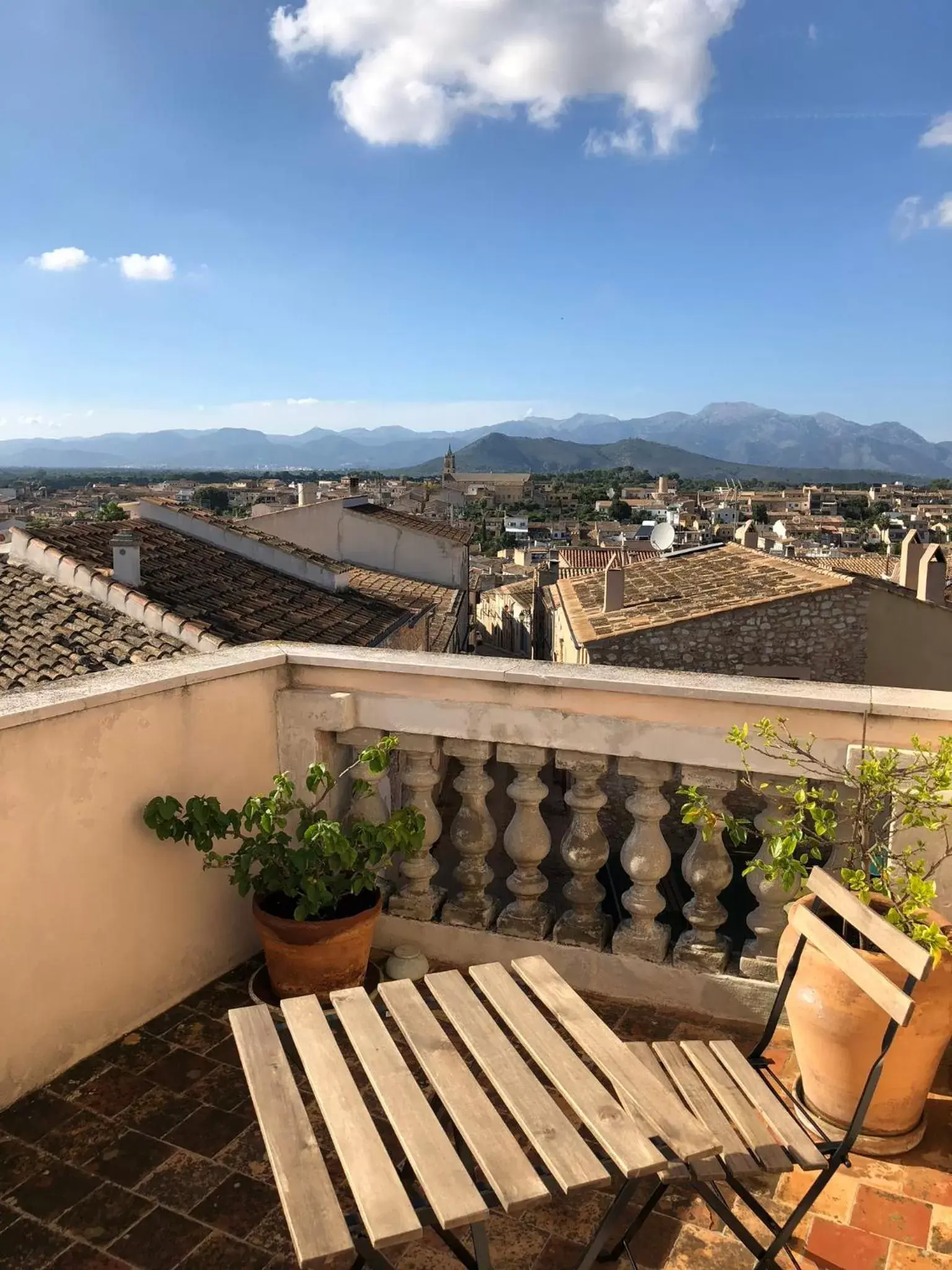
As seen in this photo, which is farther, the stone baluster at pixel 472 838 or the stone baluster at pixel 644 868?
the stone baluster at pixel 472 838

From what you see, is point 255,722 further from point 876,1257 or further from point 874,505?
point 874,505

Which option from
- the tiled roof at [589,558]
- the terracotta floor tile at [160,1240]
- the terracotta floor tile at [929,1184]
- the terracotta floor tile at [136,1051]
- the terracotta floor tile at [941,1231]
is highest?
the terracotta floor tile at [941,1231]

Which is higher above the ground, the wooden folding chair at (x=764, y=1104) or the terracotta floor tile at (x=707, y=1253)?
the wooden folding chair at (x=764, y=1104)

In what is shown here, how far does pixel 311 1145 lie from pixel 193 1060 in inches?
54.6

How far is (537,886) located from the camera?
3379 millimetres

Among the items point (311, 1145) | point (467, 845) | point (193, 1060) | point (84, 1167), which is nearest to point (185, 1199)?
point (84, 1167)

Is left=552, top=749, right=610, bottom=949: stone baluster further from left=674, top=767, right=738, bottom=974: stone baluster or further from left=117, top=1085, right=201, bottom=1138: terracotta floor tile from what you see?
left=117, top=1085, right=201, bottom=1138: terracotta floor tile

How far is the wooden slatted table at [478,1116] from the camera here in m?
1.66

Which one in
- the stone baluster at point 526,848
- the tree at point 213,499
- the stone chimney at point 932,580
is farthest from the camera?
the tree at point 213,499

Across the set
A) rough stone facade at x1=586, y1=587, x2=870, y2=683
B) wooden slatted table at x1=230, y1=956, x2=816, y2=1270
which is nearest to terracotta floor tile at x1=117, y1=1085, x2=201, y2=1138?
wooden slatted table at x1=230, y1=956, x2=816, y2=1270

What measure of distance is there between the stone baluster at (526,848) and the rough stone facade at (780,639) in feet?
36.9

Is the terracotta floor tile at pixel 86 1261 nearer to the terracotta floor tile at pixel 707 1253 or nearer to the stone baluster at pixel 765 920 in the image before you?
the terracotta floor tile at pixel 707 1253

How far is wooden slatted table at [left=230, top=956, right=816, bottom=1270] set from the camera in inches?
65.4

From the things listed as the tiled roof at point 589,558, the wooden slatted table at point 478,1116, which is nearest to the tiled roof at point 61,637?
the wooden slatted table at point 478,1116
